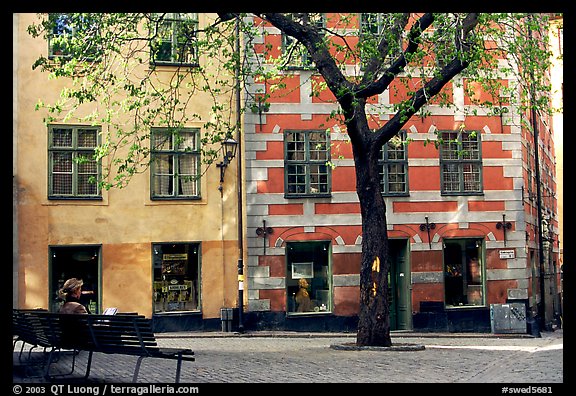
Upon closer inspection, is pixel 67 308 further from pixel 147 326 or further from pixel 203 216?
pixel 203 216

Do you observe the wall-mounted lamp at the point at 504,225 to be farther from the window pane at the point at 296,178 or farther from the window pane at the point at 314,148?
the window pane at the point at 296,178

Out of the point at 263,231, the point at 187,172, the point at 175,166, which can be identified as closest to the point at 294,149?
the point at 263,231

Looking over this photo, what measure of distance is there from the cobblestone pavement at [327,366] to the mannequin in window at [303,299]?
4817 mm

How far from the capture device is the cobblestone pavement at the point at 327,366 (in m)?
12.3

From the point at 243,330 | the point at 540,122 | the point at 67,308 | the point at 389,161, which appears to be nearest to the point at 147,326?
the point at 67,308

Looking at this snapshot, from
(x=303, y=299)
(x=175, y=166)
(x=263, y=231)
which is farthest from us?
(x=303, y=299)

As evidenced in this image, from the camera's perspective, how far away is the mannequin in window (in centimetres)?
2436

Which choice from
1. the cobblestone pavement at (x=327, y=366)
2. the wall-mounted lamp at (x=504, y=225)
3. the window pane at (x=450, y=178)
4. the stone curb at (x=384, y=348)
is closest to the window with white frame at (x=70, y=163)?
the cobblestone pavement at (x=327, y=366)

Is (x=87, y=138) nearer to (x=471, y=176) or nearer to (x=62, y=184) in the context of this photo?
(x=62, y=184)

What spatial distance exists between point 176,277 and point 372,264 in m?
8.04

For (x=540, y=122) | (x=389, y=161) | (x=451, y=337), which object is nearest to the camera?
(x=451, y=337)

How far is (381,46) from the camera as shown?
17828 millimetres

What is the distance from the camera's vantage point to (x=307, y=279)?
24453mm
